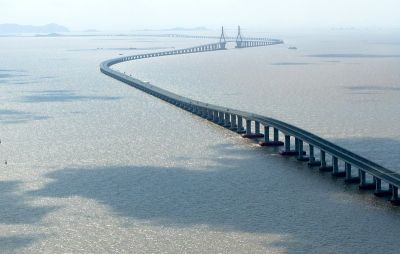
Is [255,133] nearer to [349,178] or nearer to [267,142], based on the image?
[267,142]

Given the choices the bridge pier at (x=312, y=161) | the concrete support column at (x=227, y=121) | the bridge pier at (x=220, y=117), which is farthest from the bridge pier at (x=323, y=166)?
the bridge pier at (x=220, y=117)

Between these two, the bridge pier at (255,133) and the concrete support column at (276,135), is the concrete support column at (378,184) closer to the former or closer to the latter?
the concrete support column at (276,135)

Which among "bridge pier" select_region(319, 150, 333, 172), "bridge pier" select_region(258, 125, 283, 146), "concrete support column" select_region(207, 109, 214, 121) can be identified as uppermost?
"bridge pier" select_region(319, 150, 333, 172)

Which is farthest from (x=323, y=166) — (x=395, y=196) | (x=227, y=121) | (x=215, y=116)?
(x=215, y=116)

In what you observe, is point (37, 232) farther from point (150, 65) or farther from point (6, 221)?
point (150, 65)

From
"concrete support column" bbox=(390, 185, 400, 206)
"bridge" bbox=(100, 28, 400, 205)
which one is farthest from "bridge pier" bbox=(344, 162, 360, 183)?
"concrete support column" bbox=(390, 185, 400, 206)

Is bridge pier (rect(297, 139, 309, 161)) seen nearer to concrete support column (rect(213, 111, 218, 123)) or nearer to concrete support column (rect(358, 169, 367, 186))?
concrete support column (rect(358, 169, 367, 186))

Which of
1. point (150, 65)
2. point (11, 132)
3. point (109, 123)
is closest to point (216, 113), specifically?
point (109, 123)

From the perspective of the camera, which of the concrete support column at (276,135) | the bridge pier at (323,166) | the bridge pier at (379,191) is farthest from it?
the concrete support column at (276,135)
